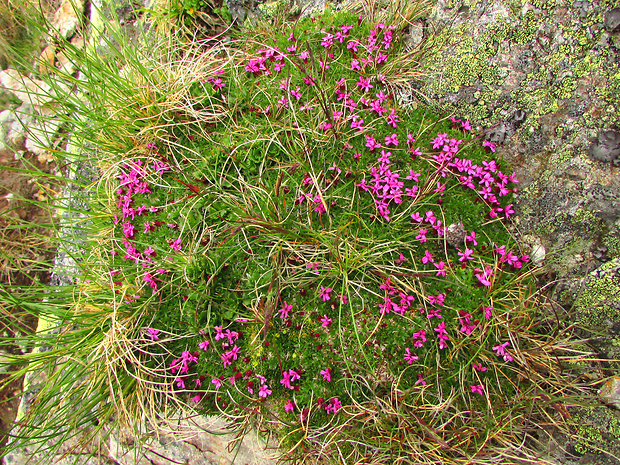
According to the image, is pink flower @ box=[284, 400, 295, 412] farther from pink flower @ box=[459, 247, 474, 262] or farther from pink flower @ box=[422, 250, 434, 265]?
pink flower @ box=[459, 247, 474, 262]

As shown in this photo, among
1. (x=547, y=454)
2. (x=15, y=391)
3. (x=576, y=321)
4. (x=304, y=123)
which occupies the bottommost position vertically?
(x=547, y=454)

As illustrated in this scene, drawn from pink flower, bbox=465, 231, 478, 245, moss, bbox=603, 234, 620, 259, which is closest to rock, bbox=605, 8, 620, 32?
moss, bbox=603, 234, 620, 259

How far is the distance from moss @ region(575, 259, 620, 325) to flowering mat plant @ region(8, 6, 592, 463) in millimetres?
386

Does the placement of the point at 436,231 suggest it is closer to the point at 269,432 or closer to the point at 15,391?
the point at 269,432

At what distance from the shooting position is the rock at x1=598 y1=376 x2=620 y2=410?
3.00 m

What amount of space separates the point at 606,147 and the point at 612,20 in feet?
3.70

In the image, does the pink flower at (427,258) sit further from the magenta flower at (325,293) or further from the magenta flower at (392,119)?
the magenta flower at (392,119)

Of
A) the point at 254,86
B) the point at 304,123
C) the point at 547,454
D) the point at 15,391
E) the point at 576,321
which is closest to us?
the point at 547,454

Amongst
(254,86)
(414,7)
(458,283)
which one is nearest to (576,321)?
(458,283)

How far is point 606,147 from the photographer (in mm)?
3207

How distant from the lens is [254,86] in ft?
13.0

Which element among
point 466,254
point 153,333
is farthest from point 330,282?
point 153,333

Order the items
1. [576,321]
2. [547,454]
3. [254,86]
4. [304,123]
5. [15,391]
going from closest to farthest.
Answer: [547,454] → [576,321] → [304,123] → [254,86] → [15,391]

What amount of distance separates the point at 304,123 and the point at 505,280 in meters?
2.47
